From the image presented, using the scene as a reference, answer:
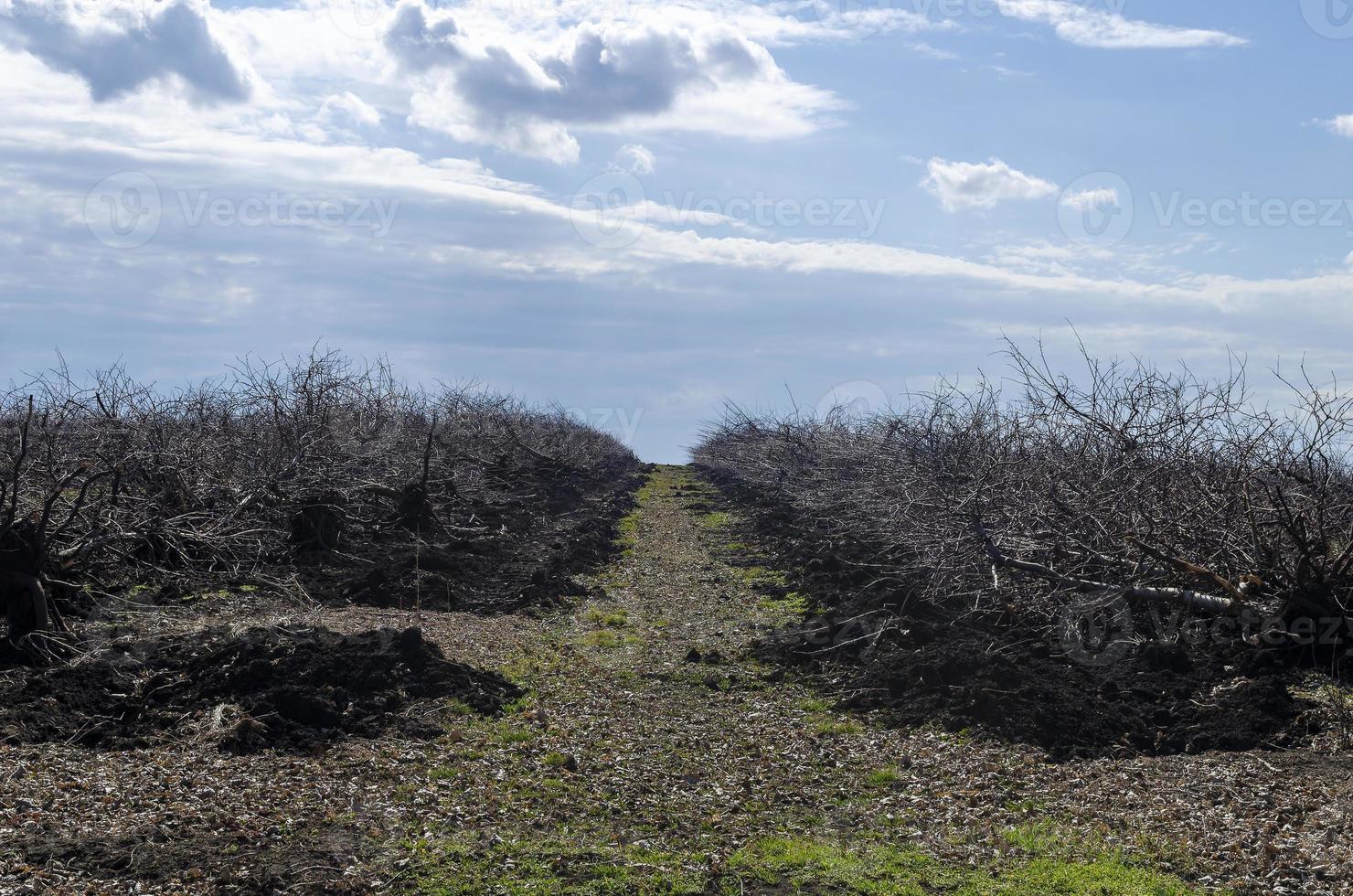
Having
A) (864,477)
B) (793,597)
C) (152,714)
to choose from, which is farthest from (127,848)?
(864,477)

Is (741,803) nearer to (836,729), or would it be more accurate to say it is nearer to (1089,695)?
(836,729)

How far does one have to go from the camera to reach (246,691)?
8508 millimetres

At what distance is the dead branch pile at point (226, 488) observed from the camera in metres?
10.6

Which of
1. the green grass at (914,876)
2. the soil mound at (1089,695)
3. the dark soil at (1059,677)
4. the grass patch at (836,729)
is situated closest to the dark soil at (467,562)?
the dark soil at (1059,677)

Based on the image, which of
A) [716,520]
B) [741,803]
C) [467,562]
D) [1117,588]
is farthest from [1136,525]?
[716,520]

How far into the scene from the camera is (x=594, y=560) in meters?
19.8

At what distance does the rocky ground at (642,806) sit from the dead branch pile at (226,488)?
6.75 feet

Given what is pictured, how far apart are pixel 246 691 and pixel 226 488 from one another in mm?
7483

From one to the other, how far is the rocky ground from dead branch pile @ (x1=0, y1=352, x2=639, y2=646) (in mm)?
2057

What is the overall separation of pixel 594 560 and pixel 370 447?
4.62 metres

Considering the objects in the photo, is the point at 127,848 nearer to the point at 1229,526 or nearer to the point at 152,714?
the point at 152,714

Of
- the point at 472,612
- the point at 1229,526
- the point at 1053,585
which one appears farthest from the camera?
the point at 472,612

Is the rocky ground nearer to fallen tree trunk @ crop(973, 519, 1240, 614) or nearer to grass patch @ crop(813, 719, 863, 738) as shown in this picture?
grass patch @ crop(813, 719, 863, 738)

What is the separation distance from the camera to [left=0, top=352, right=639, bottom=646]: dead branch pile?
10.6 metres
